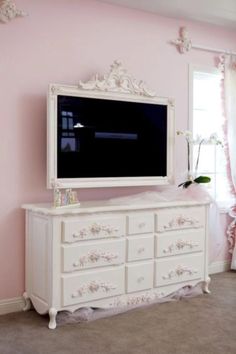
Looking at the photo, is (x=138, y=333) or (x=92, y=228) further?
(x=92, y=228)

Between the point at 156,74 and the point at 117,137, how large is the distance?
83cm

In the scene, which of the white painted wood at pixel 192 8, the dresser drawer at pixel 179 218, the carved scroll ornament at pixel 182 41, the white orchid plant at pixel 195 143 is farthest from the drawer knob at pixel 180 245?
the white painted wood at pixel 192 8

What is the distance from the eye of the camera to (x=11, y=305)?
3262 mm

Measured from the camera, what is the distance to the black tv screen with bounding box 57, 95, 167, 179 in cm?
330

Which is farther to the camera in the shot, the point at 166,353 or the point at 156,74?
the point at 156,74

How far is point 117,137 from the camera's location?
11.6ft

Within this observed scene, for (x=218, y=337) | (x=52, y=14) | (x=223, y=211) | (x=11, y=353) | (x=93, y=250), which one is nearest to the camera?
(x=11, y=353)

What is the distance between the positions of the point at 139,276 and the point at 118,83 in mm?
1547

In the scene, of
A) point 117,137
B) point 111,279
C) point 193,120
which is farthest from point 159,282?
point 193,120

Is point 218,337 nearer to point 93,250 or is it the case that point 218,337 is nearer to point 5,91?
point 93,250

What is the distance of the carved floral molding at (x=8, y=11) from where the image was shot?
3.16 m

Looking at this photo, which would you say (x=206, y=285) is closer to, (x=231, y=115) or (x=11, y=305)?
(x=11, y=305)

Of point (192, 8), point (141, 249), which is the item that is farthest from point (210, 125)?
point (141, 249)

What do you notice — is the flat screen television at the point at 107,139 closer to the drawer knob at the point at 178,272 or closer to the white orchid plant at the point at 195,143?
the white orchid plant at the point at 195,143
